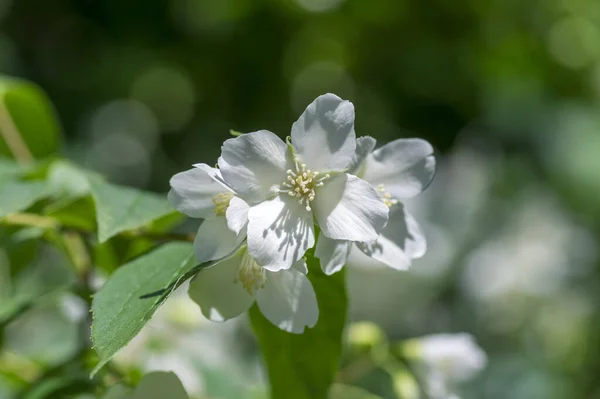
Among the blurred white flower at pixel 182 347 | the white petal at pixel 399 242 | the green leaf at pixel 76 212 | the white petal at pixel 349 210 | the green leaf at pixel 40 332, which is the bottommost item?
the green leaf at pixel 40 332

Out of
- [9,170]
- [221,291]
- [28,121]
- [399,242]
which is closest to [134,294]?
[221,291]

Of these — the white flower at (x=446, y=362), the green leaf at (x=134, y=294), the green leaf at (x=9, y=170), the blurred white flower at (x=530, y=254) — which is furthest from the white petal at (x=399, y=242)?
the blurred white flower at (x=530, y=254)

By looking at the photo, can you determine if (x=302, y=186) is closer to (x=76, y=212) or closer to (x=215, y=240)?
(x=215, y=240)

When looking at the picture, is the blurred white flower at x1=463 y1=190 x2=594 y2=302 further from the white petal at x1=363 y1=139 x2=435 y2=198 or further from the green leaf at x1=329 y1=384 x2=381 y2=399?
the white petal at x1=363 y1=139 x2=435 y2=198

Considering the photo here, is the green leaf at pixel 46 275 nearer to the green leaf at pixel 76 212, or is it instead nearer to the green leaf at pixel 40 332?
the green leaf at pixel 40 332

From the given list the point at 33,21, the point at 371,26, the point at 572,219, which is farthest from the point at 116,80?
the point at 572,219

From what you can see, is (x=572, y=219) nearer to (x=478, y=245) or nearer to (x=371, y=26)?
Answer: (x=478, y=245)

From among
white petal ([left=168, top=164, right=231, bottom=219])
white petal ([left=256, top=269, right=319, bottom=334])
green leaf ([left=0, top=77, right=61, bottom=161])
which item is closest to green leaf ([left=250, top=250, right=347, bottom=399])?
white petal ([left=256, top=269, right=319, bottom=334])
